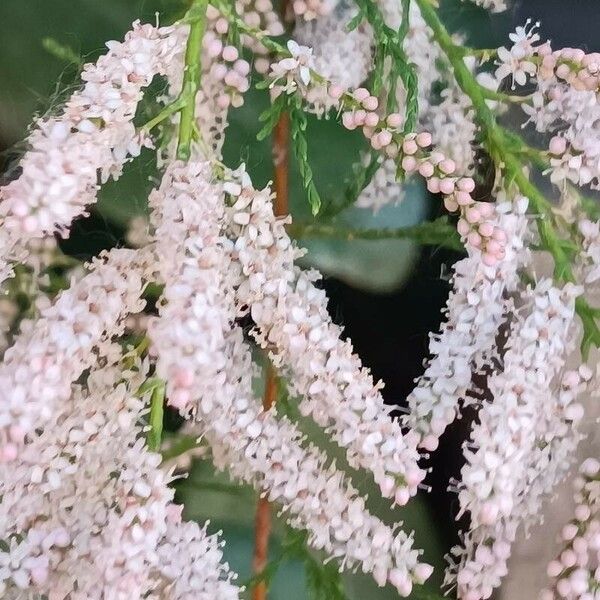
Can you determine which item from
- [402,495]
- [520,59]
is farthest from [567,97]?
[402,495]

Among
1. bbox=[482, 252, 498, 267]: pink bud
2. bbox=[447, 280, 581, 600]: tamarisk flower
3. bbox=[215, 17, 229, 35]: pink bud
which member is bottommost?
bbox=[447, 280, 581, 600]: tamarisk flower

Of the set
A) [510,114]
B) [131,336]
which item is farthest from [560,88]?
[131,336]

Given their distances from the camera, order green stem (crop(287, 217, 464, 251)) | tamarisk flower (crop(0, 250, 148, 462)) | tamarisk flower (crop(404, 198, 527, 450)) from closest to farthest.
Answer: tamarisk flower (crop(0, 250, 148, 462))
tamarisk flower (crop(404, 198, 527, 450))
green stem (crop(287, 217, 464, 251))

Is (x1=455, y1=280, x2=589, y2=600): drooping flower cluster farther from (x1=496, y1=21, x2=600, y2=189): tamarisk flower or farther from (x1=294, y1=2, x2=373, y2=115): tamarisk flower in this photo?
(x1=294, y1=2, x2=373, y2=115): tamarisk flower

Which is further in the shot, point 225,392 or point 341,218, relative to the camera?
point 341,218

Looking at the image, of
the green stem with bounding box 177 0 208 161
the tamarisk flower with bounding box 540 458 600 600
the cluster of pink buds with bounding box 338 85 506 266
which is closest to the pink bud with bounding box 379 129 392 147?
the cluster of pink buds with bounding box 338 85 506 266

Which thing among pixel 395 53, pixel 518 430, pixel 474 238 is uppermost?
pixel 395 53

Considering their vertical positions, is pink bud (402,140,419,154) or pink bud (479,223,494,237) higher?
pink bud (402,140,419,154)

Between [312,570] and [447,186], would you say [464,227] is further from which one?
[312,570]

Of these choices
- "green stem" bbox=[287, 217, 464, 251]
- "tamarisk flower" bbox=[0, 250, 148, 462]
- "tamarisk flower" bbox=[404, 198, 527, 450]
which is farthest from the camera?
"green stem" bbox=[287, 217, 464, 251]
